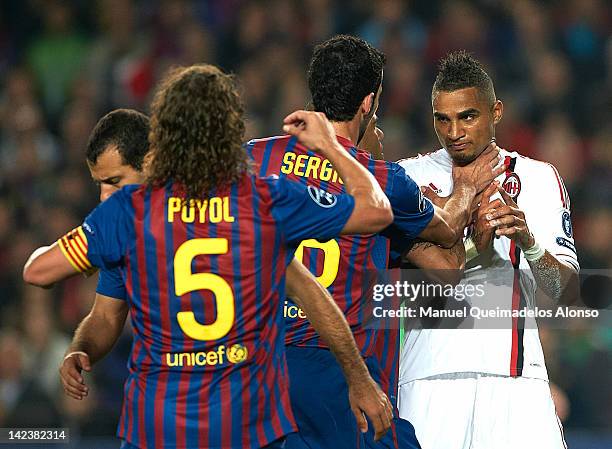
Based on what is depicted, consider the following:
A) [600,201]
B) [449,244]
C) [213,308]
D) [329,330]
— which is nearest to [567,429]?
[600,201]

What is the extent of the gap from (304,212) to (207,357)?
0.52 m

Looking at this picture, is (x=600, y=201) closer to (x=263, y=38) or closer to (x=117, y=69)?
(x=263, y=38)

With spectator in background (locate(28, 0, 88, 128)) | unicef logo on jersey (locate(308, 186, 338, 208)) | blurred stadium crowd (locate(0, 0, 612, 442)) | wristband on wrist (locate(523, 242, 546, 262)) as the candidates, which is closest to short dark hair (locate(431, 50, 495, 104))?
wristband on wrist (locate(523, 242, 546, 262))

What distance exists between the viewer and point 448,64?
4.51 meters

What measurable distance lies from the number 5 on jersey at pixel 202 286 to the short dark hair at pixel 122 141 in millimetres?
1125

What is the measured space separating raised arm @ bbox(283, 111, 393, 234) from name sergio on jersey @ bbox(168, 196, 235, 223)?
38 cm

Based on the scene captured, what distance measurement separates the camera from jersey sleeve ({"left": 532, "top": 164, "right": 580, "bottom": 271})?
435 centimetres

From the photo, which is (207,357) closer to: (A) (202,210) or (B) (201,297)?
(B) (201,297)

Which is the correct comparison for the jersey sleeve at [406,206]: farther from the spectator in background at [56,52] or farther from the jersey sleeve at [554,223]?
the spectator in background at [56,52]

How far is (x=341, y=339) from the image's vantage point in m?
3.44

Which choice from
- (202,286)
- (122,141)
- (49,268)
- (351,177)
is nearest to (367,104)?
(351,177)

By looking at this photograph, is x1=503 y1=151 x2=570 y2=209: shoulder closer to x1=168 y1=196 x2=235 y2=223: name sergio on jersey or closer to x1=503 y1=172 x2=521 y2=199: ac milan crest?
x1=503 y1=172 x2=521 y2=199: ac milan crest

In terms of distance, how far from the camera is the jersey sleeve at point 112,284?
11.3 ft

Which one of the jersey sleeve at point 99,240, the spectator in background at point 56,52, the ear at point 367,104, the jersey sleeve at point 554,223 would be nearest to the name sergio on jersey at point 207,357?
the jersey sleeve at point 99,240
